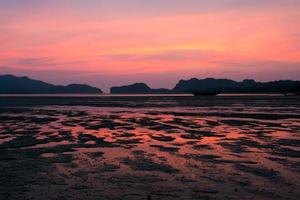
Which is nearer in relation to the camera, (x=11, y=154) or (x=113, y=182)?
(x=113, y=182)

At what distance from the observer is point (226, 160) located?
16391 millimetres

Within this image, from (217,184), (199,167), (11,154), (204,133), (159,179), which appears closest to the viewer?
(217,184)

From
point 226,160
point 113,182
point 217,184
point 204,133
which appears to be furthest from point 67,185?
point 204,133

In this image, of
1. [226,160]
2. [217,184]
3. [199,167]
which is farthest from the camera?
[226,160]

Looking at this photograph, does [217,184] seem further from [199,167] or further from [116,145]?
[116,145]

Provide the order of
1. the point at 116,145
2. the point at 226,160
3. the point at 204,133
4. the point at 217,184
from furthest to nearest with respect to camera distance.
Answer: the point at 204,133 → the point at 116,145 → the point at 226,160 → the point at 217,184

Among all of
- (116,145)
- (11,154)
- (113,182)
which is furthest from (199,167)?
(11,154)

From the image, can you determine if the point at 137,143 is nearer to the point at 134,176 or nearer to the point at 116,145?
the point at 116,145

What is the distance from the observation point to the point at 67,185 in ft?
40.9

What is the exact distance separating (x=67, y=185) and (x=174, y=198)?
3.59 m

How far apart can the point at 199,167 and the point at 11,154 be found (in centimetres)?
903

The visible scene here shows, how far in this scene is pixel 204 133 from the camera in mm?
26641

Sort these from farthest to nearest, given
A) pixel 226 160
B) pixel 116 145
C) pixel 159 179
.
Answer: pixel 116 145 → pixel 226 160 → pixel 159 179

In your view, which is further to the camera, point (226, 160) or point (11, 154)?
point (11, 154)
